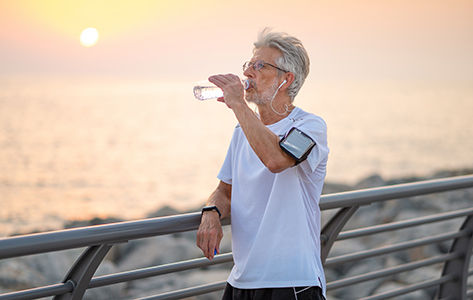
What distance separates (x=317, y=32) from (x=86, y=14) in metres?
10.5

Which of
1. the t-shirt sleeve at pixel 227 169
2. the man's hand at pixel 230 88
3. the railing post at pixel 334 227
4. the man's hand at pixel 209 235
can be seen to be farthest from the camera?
the railing post at pixel 334 227

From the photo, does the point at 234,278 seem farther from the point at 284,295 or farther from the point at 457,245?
the point at 457,245

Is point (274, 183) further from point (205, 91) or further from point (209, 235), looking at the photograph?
point (205, 91)

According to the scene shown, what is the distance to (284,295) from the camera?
219cm

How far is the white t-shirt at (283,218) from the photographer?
221cm

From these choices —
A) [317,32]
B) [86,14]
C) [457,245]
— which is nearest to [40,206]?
[86,14]

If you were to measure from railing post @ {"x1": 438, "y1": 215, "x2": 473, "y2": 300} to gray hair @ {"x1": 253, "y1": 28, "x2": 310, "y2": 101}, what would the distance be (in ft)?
6.08

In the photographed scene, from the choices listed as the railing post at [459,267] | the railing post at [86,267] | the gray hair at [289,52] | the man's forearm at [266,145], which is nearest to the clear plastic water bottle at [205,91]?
the gray hair at [289,52]

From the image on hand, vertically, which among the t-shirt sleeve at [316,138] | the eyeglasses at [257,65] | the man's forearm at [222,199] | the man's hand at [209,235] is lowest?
the man's hand at [209,235]

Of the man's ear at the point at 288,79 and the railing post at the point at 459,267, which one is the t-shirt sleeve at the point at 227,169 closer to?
the man's ear at the point at 288,79

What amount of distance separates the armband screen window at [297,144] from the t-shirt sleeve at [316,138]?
42 mm

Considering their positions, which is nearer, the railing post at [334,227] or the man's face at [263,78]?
the man's face at [263,78]

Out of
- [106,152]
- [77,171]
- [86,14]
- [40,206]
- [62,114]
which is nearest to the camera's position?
[40,206]

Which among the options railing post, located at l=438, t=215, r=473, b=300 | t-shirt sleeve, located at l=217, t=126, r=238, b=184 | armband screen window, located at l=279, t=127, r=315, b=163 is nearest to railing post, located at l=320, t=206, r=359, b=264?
t-shirt sleeve, located at l=217, t=126, r=238, b=184
